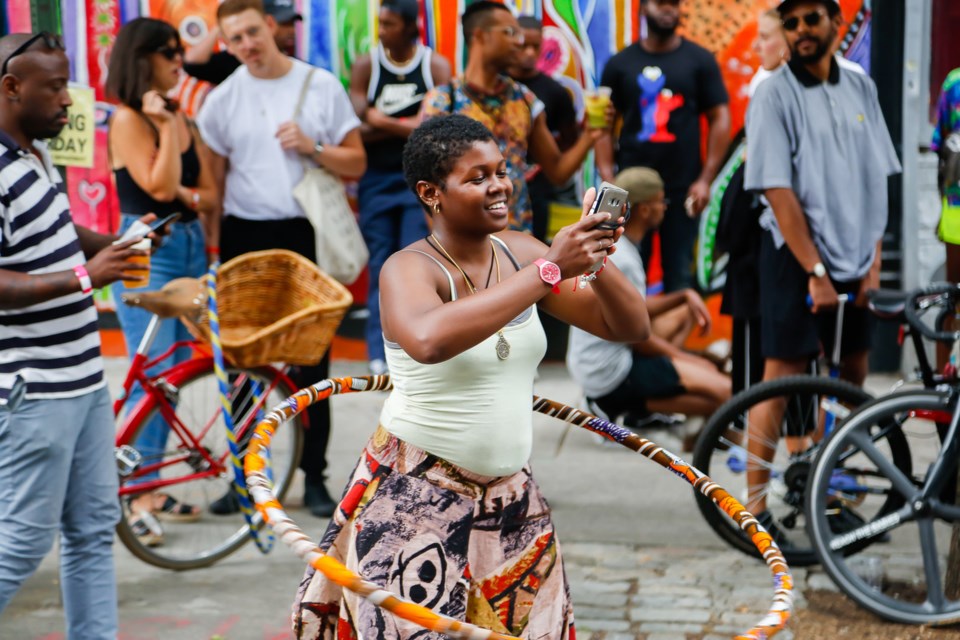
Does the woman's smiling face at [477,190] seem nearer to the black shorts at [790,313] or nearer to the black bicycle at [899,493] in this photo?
the black bicycle at [899,493]

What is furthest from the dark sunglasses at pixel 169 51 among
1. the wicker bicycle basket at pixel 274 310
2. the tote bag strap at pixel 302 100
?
the wicker bicycle basket at pixel 274 310

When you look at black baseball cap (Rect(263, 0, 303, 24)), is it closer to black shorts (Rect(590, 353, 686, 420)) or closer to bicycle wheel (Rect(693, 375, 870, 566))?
black shorts (Rect(590, 353, 686, 420))

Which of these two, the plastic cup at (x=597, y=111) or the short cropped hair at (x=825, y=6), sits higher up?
the short cropped hair at (x=825, y=6)

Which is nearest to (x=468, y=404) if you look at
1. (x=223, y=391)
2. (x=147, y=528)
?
(x=223, y=391)

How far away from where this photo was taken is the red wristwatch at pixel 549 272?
283 cm

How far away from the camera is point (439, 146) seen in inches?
123

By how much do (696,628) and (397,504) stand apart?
83.7 inches

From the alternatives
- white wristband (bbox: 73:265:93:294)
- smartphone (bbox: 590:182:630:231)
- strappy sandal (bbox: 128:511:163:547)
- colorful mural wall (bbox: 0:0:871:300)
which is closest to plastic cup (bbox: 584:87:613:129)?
colorful mural wall (bbox: 0:0:871:300)

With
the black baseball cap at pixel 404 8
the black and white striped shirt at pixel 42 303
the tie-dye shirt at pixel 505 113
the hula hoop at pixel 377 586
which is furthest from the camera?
the black baseball cap at pixel 404 8

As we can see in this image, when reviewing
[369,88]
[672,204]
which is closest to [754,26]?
[672,204]

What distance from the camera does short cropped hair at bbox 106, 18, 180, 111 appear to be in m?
5.71

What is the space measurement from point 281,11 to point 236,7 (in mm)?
1360

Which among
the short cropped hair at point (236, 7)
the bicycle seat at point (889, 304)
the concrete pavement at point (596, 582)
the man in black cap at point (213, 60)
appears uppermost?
the short cropped hair at point (236, 7)

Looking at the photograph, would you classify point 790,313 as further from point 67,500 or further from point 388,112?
point 388,112
